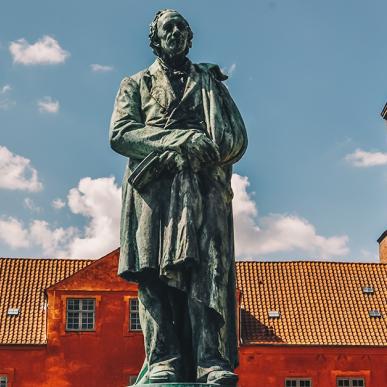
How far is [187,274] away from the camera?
6512 millimetres

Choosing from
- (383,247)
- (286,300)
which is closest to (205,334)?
(286,300)

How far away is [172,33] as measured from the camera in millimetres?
6965

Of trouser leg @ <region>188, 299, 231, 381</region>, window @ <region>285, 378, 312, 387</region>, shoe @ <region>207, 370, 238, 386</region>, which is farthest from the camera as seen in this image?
window @ <region>285, 378, 312, 387</region>

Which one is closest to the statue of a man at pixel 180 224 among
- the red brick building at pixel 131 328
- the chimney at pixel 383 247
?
Result: the red brick building at pixel 131 328

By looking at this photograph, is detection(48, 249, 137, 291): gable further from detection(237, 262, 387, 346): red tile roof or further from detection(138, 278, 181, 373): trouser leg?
detection(138, 278, 181, 373): trouser leg

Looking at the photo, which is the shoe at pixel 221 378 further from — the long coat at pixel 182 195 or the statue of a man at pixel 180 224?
the long coat at pixel 182 195

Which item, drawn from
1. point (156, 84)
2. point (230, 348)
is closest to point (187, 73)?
point (156, 84)

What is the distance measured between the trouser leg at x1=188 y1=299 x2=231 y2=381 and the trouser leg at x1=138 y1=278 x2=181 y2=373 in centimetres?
15

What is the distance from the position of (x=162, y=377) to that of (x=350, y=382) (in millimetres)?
34978

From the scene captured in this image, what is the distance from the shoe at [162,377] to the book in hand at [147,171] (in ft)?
3.88

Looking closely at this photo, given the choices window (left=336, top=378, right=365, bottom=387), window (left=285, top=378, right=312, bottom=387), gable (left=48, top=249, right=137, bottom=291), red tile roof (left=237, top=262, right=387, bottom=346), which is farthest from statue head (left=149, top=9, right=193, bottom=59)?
window (left=336, top=378, right=365, bottom=387)

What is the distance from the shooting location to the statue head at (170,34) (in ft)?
22.9

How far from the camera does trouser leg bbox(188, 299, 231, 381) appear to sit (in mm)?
6422

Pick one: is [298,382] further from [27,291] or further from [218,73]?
[218,73]
